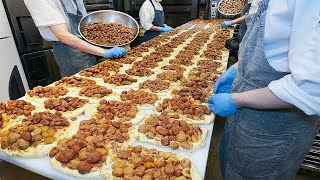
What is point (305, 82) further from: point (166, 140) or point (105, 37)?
point (105, 37)

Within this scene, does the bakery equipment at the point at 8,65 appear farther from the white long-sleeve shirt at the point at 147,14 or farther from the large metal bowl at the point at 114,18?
the white long-sleeve shirt at the point at 147,14

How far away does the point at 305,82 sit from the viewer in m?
0.78

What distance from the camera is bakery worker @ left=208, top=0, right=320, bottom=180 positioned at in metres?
0.75

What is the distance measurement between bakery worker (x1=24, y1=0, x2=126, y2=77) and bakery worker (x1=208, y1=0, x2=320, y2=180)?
1.54 metres

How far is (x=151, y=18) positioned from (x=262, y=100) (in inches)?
162

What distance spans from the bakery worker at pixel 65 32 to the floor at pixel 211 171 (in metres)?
1.19

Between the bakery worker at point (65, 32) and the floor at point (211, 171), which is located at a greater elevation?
the bakery worker at point (65, 32)

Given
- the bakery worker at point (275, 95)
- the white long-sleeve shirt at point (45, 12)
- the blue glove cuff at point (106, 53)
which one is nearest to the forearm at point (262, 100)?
the bakery worker at point (275, 95)

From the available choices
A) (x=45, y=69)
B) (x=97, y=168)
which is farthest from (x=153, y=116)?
(x=45, y=69)

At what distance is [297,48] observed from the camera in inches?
30.2

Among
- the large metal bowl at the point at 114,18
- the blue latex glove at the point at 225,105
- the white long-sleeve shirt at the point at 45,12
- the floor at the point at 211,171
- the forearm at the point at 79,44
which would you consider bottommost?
the floor at the point at 211,171

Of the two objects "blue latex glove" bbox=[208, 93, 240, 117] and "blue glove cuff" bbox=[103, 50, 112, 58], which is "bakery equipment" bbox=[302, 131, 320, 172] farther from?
"blue glove cuff" bbox=[103, 50, 112, 58]

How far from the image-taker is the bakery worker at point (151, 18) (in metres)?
4.62

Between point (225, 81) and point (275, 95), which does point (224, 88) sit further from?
point (275, 95)
